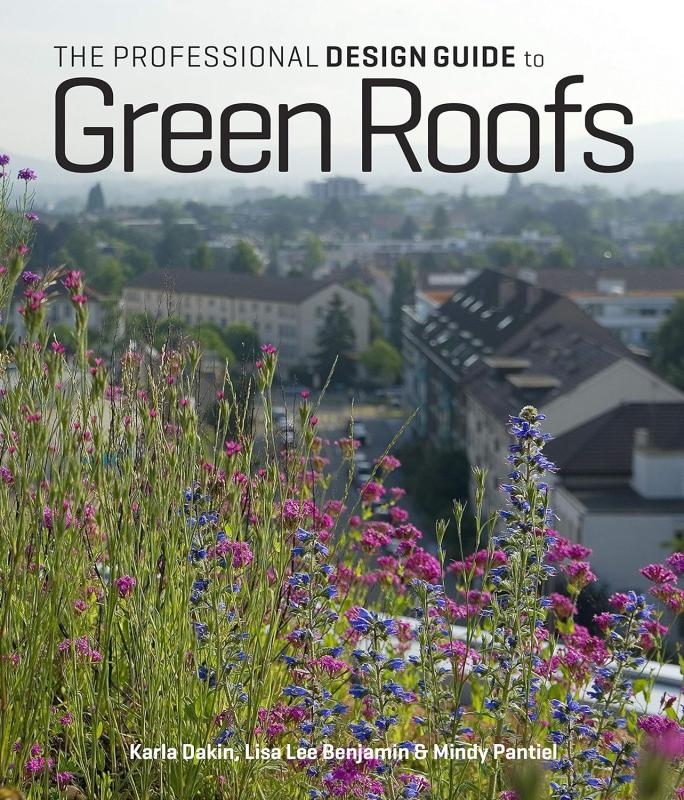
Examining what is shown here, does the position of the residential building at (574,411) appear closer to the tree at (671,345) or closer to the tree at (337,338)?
the tree at (671,345)

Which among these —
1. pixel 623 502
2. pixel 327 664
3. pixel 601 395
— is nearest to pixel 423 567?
pixel 327 664

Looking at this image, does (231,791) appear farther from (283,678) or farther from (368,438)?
(368,438)

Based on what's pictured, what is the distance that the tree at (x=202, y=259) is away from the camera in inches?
2232

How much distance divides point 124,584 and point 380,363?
4466 cm

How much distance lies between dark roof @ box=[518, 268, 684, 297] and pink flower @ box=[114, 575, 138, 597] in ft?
143

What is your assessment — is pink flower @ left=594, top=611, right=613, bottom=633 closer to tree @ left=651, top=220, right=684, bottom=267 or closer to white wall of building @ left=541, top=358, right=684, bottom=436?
white wall of building @ left=541, top=358, right=684, bottom=436

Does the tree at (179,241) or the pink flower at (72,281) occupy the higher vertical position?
the tree at (179,241)

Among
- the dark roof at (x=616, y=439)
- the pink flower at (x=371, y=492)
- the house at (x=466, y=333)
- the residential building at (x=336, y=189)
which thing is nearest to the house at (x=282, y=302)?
the house at (x=466, y=333)

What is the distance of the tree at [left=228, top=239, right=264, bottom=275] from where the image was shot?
60094mm

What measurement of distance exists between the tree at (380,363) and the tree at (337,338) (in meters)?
0.63

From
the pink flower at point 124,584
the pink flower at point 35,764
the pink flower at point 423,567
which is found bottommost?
the pink flower at point 35,764

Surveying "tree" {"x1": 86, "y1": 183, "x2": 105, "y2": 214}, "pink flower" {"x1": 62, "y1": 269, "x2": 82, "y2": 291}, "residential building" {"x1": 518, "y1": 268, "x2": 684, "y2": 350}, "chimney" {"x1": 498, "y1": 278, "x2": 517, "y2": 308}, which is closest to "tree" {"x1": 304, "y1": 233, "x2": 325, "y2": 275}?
"tree" {"x1": 86, "y1": 183, "x2": 105, "y2": 214}

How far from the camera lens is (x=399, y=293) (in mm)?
57812

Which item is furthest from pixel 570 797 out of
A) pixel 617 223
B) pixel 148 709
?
pixel 617 223
